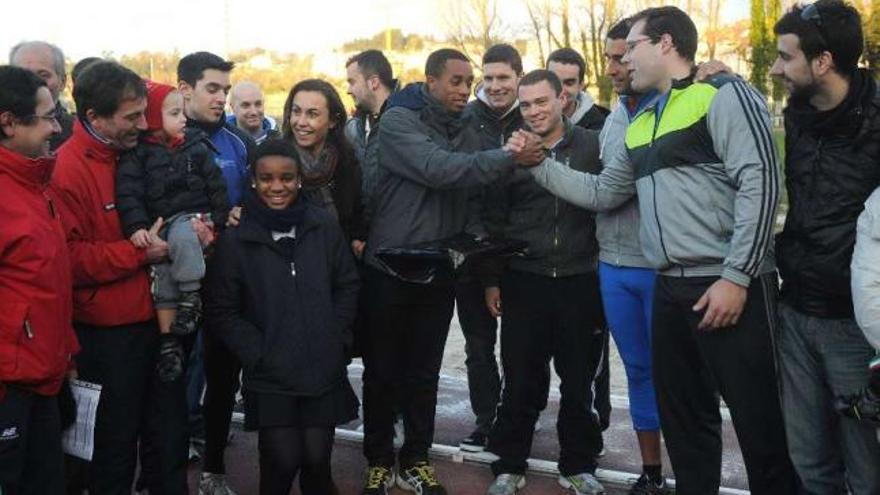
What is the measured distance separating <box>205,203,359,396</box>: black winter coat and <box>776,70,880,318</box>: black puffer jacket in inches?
77.6

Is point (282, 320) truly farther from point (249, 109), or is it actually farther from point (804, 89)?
point (249, 109)

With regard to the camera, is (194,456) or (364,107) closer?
(194,456)


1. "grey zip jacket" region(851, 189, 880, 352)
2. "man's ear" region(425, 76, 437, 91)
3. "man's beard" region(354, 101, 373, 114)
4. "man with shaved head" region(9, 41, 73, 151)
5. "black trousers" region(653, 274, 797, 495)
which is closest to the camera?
"grey zip jacket" region(851, 189, 880, 352)

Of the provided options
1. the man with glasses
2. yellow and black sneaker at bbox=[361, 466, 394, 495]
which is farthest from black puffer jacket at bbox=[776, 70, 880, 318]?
yellow and black sneaker at bbox=[361, 466, 394, 495]

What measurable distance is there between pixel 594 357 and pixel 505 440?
65 centimetres

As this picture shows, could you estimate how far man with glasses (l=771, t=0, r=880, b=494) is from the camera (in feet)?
10.3

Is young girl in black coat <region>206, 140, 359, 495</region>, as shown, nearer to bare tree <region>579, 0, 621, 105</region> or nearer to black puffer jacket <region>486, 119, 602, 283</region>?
black puffer jacket <region>486, 119, 602, 283</region>

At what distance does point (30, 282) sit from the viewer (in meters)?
3.05

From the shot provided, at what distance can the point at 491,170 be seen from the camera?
411 cm

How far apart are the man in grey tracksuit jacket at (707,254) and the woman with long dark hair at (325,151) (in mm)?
1465

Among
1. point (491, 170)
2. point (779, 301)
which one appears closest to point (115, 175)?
point (491, 170)

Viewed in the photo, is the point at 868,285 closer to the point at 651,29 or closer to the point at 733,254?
the point at 733,254

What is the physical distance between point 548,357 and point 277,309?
4.93 feet

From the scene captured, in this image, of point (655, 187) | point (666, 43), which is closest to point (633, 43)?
point (666, 43)
